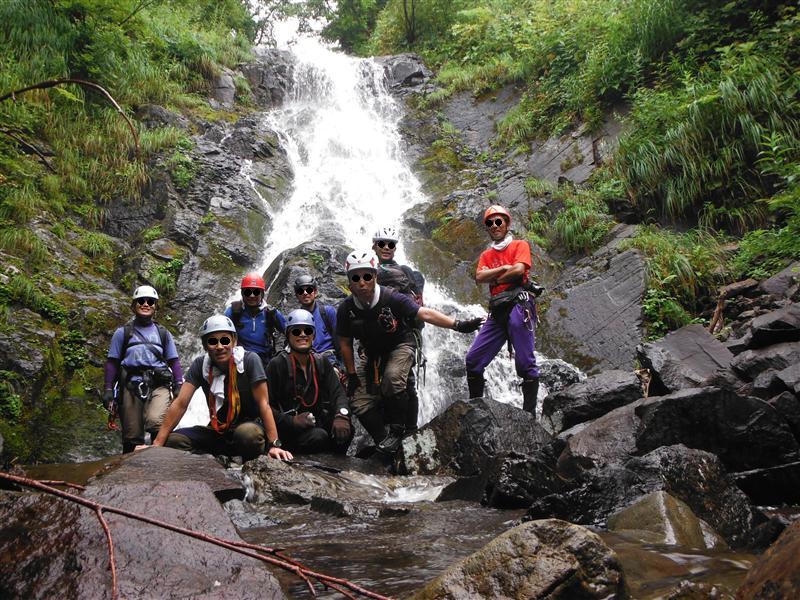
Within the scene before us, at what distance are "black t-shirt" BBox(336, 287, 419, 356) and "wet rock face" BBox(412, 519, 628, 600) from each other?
3.70 meters

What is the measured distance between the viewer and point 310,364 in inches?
238

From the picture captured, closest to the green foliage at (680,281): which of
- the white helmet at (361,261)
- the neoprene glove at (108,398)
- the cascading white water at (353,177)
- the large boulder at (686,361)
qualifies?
the large boulder at (686,361)

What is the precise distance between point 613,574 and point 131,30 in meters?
16.6

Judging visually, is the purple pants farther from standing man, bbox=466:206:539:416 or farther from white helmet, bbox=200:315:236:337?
white helmet, bbox=200:315:236:337

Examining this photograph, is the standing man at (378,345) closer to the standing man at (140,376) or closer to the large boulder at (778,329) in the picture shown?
the standing man at (140,376)

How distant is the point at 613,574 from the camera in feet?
7.54

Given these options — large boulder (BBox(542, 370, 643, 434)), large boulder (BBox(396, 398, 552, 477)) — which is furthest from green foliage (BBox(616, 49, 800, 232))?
large boulder (BBox(396, 398, 552, 477))

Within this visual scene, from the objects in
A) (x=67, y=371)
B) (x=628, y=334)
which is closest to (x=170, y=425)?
(x=67, y=371)

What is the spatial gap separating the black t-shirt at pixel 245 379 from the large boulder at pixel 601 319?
17.6ft

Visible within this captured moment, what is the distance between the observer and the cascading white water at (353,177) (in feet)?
31.3

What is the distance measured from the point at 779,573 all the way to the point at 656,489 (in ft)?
6.82

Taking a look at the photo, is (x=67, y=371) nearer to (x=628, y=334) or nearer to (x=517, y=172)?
(x=628, y=334)

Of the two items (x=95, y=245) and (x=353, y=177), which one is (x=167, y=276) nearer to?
(x=95, y=245)

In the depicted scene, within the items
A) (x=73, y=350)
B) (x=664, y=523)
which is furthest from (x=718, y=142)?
(x=73, y=350)
